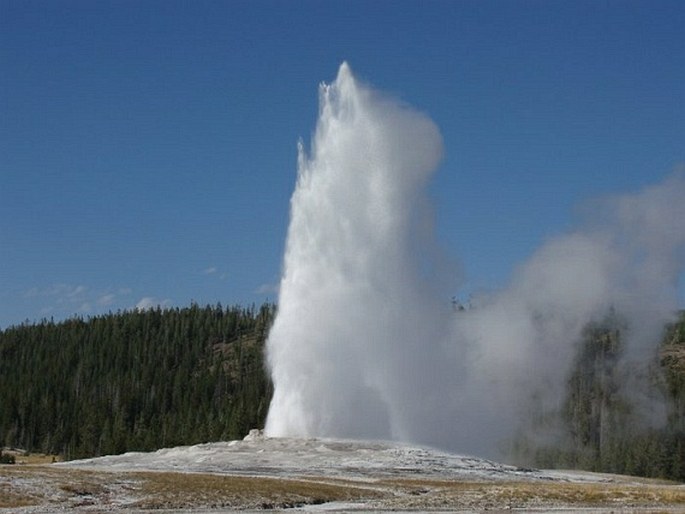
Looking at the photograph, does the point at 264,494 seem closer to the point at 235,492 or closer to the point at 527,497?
the point at 235,492

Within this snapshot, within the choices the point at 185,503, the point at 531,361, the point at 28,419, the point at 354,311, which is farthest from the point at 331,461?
the point at 531,361

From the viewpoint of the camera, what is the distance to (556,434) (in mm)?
162000

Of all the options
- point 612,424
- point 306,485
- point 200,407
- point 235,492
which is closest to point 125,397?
point 200,407

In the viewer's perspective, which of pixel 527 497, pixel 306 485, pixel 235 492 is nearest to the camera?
pixel 235 492

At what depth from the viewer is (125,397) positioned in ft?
530

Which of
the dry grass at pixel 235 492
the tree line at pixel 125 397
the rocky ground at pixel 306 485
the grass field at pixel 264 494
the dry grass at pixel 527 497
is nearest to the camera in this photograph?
the grass field at pixel 264 494

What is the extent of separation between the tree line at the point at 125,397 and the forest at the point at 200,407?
256 mm

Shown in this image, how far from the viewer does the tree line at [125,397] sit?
121375 millimetres

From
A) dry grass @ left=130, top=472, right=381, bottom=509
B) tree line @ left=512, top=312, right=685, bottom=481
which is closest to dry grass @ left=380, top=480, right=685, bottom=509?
dry grass @ left=130, top=472, right=381, bottom=509

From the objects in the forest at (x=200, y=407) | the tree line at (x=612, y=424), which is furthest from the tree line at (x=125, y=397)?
the tree line at (x=612, y=424)

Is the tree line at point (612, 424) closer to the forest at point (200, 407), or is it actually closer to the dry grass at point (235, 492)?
the forest at point (200, 407)

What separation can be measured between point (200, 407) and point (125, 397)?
1975cm

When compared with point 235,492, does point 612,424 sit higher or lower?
higher

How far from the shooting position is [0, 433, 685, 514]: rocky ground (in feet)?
134
